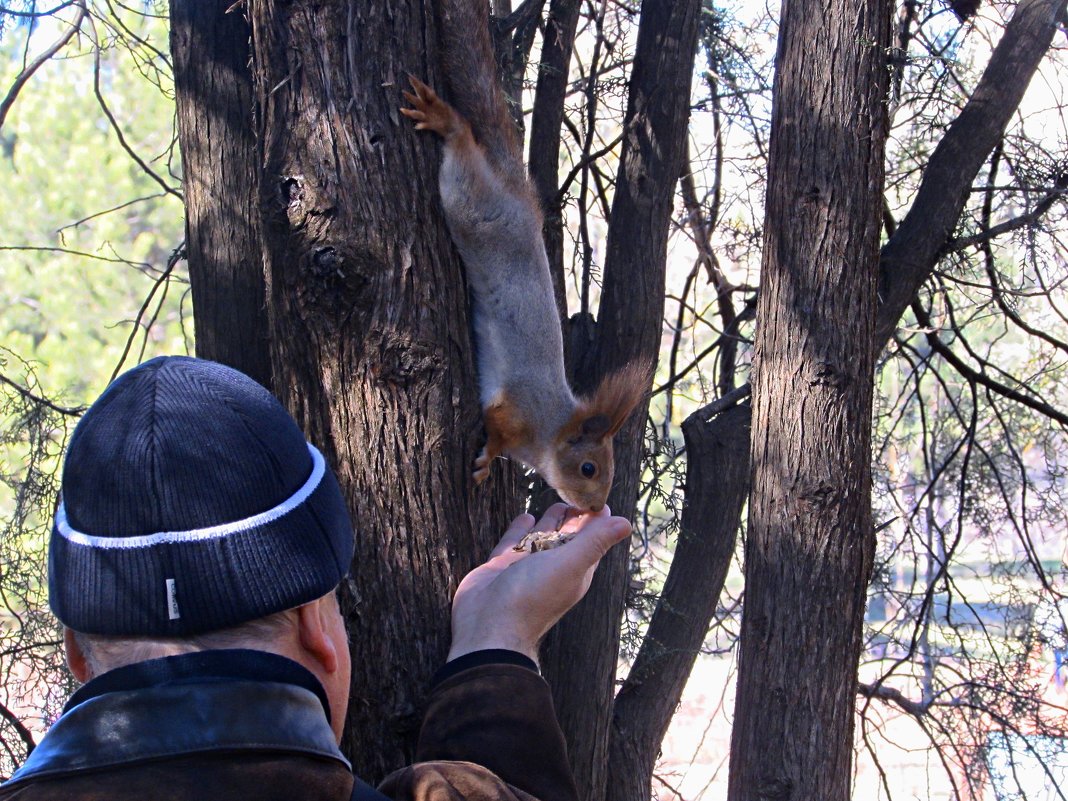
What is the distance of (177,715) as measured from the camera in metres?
0.92

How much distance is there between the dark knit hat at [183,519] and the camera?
954mm

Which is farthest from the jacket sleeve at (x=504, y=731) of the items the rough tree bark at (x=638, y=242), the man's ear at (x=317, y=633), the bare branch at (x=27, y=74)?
the bare branch at (x=27, y=74)

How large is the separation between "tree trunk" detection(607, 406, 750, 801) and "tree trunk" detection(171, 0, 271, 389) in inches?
59.2

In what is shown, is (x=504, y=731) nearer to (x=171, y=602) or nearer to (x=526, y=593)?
(x=526, y=593)

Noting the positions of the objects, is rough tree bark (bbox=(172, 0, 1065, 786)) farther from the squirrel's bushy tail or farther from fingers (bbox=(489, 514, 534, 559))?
the squirrel's bushy tail

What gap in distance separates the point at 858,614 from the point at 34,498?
9.17ft

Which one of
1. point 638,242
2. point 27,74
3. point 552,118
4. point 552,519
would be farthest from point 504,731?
point 27,74

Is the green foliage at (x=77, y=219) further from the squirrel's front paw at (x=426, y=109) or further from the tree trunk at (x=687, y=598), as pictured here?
the squirrel's front paw at (x=426, y=109)

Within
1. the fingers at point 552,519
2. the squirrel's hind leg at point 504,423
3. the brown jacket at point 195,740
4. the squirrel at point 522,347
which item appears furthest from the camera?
the squirrel's hind leg at point 504,423

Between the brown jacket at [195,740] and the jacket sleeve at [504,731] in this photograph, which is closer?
the brown jacket at [195,740]

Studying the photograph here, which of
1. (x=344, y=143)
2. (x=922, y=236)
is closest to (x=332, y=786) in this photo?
(x=344, y=143)

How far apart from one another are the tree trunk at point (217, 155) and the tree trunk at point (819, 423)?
1270mm

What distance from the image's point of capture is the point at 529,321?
124 inches

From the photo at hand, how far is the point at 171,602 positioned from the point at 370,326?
2.55ft
